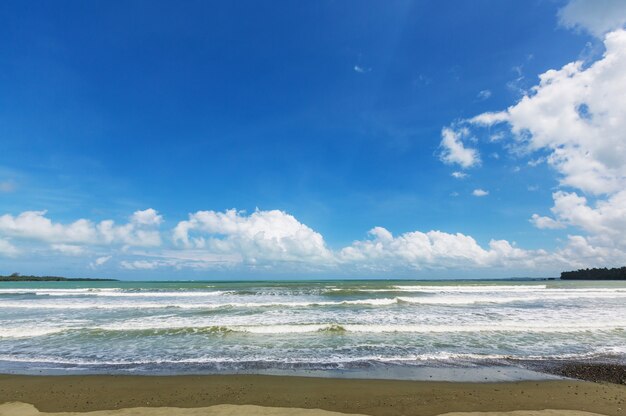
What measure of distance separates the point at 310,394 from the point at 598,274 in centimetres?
16650

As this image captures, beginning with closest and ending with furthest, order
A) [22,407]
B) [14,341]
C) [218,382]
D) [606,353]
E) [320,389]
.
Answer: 1. [22,407]
2. [320,389]
3. [218,382]
4. [606,353]
5. [14,341]

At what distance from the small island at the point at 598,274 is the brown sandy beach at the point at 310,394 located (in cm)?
14468

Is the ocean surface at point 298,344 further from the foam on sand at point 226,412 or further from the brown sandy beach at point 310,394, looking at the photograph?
the foam on sand at point 226,412

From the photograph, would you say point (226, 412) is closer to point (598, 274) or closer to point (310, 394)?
point (310, 394)

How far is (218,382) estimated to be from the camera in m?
8.28

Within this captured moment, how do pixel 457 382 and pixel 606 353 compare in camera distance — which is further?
pixel 606 353

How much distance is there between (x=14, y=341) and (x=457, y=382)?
16.8 meters

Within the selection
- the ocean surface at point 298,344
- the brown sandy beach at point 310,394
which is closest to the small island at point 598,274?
the ocean surface at point 298,344

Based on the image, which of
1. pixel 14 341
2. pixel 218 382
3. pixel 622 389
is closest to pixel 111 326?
pixel 14 341

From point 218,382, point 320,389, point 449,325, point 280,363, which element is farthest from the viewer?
point 449,325

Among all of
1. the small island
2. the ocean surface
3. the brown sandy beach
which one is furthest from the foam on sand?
the small island

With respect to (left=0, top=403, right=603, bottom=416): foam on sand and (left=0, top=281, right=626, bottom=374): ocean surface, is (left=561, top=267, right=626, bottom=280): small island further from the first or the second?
(left=0, top=403, right=603, bottom=416): foam on sand

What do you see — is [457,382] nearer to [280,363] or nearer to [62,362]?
[280,363]

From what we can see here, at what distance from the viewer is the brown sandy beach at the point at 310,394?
22.0 ft
